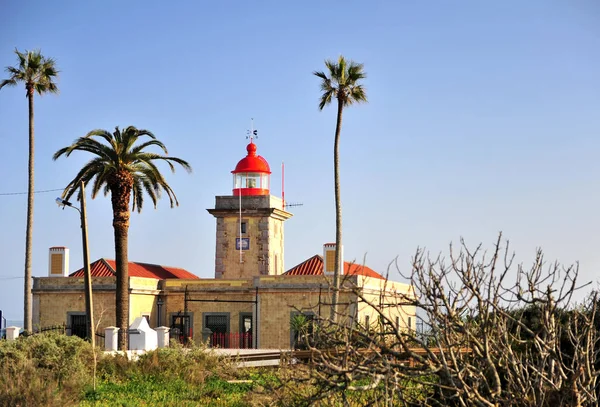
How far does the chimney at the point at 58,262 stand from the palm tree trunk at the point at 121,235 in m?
6.93

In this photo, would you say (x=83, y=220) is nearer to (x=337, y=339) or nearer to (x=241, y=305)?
(x=241, y=305)

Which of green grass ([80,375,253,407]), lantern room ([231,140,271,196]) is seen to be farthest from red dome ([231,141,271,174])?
green grass ([80,375,253,407])

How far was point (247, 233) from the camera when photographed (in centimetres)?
4262

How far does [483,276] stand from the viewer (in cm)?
1002

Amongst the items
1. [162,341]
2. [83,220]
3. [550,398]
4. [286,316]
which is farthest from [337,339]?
[286,316]

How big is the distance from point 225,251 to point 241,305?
4392mm

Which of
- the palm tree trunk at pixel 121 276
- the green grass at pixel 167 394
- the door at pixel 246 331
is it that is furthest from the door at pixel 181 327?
the green grass at pixel 167 394

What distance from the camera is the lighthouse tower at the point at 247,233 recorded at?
4234 centimetres

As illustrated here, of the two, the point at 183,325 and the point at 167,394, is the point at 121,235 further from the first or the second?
the point at 167,394

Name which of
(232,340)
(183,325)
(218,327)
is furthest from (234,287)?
(183,325)

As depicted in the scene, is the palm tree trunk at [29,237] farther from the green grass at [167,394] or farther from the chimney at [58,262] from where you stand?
the green grass at [167,394]

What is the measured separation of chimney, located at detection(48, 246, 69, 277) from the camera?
4131 cm

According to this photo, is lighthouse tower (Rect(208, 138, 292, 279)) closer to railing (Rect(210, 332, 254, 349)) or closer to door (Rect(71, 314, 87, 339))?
railing (Rect(210, 332, 254, 349))

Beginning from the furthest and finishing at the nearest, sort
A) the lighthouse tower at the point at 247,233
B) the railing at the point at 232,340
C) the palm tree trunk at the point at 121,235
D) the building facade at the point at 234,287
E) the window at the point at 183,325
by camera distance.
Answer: the lighthouse tower at the point at 247,233 → the window at the point at 183,325 → the railing at the point at 232,340 → the building facade at the point at 234,287 → the palm tree trunk at the point at 121,235
